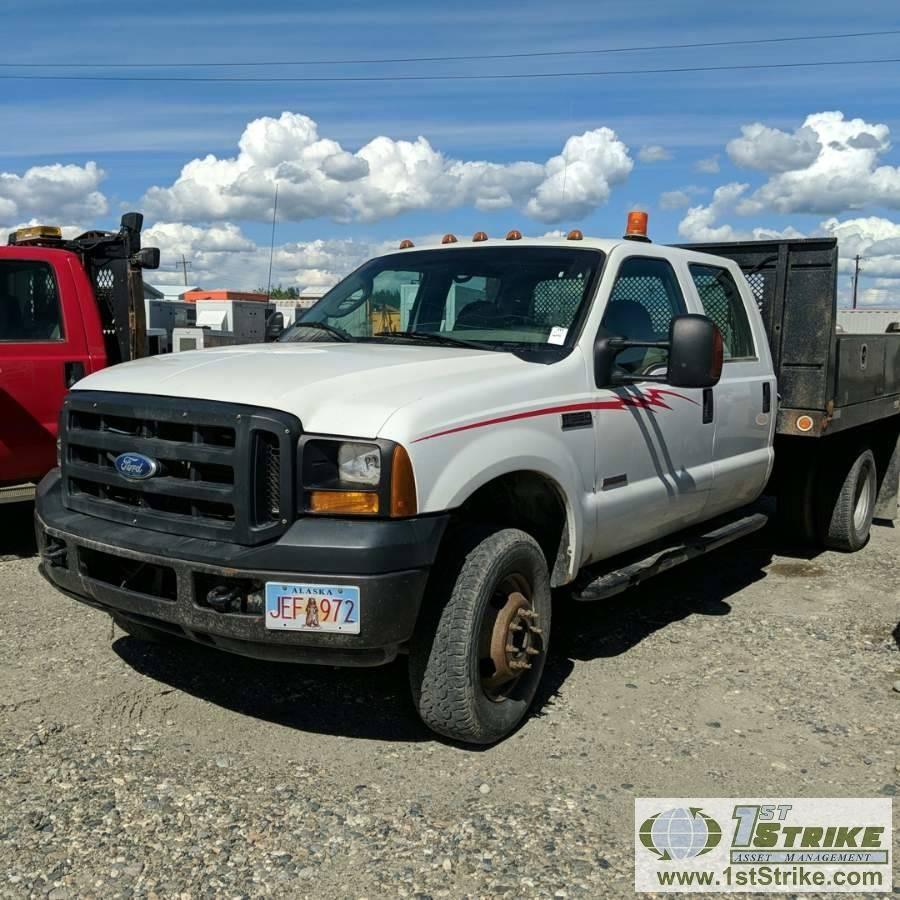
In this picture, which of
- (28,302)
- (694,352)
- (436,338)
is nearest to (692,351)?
(694,352)

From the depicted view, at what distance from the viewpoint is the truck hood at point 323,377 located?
327 cm

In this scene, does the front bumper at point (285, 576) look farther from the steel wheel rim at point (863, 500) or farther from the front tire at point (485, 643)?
the steel wheel rim at point (863, 500)

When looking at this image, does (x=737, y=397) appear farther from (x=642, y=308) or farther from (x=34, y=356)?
(x=34, y=356)

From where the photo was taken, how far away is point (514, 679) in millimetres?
3842

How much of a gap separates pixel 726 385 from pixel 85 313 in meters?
4.19

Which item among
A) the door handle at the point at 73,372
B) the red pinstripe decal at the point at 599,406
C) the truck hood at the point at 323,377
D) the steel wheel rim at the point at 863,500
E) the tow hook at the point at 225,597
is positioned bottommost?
the steel wheel rim at the point at 863,500

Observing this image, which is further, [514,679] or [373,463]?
[514,679]

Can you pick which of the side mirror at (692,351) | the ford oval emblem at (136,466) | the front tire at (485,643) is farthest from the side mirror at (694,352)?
the ford oval emblem at (136,466)

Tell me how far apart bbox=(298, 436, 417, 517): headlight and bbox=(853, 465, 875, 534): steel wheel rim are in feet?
16.9

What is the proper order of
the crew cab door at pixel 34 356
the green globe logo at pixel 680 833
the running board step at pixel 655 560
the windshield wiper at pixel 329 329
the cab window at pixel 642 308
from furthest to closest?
the crew cab door at pixel 34 356 → the windshield wiper at pixel 329 329 → the cab window at pixel 642 308 → the running board step at pixel 655 560 → the green globe logo at pixel 680 833

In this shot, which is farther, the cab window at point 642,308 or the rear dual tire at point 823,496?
the rear dual tire at point 823,496

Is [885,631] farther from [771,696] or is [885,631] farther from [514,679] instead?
[514,679]

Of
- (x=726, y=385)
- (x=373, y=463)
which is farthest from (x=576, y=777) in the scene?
(x=726, y=385)

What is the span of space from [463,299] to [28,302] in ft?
10.8
